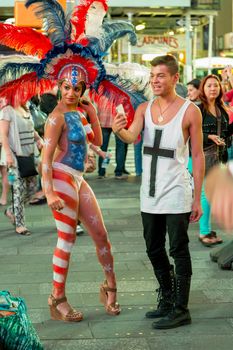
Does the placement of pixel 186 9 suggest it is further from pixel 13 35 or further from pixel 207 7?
pixel 13 35

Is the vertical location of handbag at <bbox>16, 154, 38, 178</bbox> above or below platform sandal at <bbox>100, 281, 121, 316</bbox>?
above

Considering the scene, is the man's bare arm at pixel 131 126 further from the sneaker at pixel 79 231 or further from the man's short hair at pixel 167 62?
the sneaker at pixel 79 231

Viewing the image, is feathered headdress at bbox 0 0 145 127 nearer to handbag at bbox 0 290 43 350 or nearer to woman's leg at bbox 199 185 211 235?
handbag at bbox 0 290 43 350

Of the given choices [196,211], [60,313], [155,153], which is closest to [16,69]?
[155,153]

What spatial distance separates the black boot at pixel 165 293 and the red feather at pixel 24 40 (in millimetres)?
1884

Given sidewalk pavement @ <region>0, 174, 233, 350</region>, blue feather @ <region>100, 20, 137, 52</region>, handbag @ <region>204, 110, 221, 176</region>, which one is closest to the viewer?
sidewalk pavement @ <region>0, 174, 233, 350</region>

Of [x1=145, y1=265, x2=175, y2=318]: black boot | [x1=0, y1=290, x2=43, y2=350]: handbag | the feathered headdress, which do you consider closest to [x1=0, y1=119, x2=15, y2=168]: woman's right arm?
the feathered headdress

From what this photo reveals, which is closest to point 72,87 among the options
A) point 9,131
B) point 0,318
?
point 0,318

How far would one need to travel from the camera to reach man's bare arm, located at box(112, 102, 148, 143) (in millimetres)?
5371

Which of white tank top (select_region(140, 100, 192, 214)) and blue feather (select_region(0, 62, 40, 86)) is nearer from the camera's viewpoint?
white tank top (select_region(140, 100, 192, 214))

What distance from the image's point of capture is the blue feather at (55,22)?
5777 mm

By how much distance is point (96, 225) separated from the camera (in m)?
5.74

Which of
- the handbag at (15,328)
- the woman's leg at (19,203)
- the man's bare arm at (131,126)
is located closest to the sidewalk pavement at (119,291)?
the woman's leg at (19,203)

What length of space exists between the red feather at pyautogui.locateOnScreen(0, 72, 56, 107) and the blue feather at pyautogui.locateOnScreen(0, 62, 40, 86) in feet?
0.10
